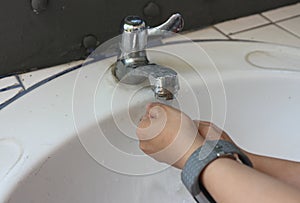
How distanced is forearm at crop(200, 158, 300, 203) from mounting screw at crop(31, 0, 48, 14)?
1.02ft

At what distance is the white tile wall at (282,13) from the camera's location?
2.54ft

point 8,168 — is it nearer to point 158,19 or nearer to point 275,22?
point 158,19

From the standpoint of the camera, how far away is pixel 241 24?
75 centimetres

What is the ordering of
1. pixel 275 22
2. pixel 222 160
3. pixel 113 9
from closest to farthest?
pixel 222 160
pixel 113 9
pixel 275 22

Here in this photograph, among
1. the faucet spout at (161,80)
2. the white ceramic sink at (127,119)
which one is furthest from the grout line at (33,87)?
the faucet spout at (161,80)

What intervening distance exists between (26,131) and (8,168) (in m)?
0.06

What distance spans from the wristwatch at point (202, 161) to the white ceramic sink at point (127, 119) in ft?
0.54

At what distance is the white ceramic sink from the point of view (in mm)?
524

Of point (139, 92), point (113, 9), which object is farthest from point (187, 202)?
point (113, 9)

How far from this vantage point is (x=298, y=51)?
686 millimetres

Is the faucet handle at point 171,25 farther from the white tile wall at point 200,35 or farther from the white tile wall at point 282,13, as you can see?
the white tile wall at point 282,13

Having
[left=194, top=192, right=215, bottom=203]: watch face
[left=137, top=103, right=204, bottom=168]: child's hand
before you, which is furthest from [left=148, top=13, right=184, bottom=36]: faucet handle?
[left=194, top=192, right=215, bottom=203]: watch face

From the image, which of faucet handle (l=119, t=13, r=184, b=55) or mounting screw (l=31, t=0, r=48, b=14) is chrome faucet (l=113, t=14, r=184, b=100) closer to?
faucet handle (l=119, t=13, r=184, b=55)

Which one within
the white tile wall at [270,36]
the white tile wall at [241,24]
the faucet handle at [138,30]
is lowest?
the white tile wall at [270,36]
